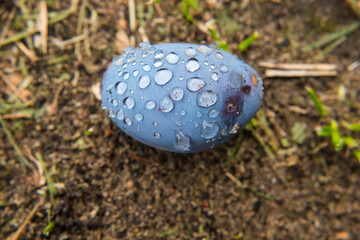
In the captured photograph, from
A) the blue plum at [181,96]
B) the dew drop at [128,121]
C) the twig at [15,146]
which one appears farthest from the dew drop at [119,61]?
the twig at [15,146]

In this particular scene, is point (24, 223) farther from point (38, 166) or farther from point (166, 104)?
point (166, 104)

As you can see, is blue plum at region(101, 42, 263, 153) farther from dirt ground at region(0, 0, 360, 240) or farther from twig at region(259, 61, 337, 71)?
twig at region(259, 61, 337, 71)

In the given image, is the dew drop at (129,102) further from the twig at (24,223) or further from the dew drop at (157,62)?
the twig at (24,223)

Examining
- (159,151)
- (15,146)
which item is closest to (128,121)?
(159,151)

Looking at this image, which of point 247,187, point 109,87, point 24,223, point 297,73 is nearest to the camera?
point 109,87

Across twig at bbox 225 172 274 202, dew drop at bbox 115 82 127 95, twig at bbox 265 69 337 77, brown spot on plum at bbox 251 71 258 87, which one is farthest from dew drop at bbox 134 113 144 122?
twig at bbox 265 69 337 77

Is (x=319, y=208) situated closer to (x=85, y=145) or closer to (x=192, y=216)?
(x=192, y=216)

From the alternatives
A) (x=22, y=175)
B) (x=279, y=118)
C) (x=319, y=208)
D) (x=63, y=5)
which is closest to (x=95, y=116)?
(x=22, y=175)
